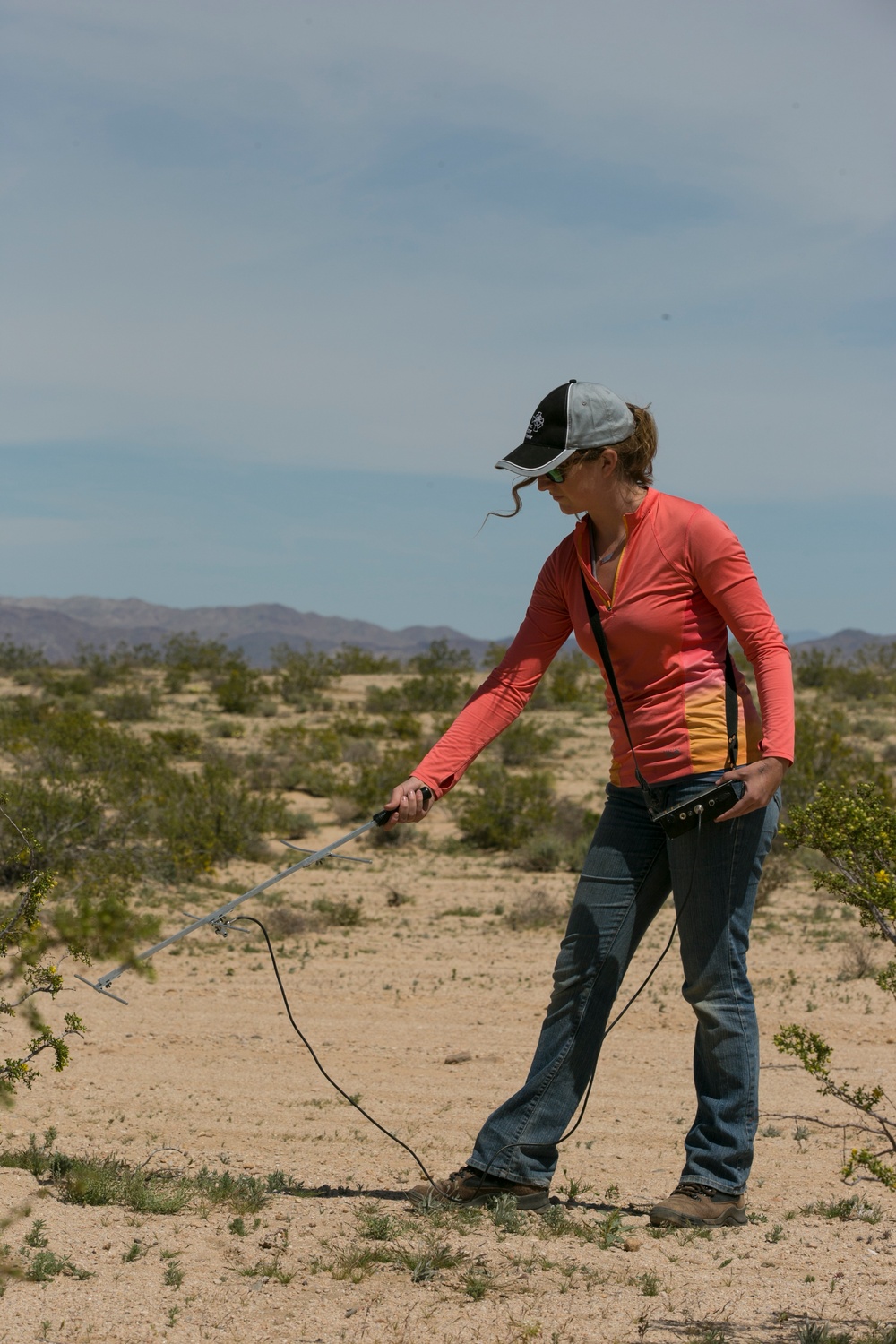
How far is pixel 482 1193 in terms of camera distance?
3510 millimetres

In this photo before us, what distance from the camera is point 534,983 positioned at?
736cm

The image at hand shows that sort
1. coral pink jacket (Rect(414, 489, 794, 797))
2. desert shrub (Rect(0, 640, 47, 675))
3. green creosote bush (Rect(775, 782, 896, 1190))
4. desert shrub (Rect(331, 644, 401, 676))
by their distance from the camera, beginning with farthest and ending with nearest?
desert shrub (Rect(331, 644, 401, 676)), desert shrub (Rect(0, 640, 47, 675)), green creosote bush (Rect(775, 782, 896, 1190)), coral pink jacket (Rect(414, 489, 794, 797))

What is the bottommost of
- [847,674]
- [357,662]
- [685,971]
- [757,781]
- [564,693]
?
[685,971]

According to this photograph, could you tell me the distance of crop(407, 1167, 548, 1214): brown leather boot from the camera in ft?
11.5

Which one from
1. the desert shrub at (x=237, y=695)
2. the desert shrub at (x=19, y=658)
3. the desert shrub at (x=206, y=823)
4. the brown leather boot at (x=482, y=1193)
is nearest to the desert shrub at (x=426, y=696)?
the desert shrub at (x=237, y=695)

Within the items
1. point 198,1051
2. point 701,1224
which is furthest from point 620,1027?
point 701,1224

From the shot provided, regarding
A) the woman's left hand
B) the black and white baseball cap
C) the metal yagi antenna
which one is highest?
the black and white baseball cap

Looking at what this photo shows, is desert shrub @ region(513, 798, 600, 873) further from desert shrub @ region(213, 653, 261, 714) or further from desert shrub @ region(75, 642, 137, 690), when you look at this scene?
desert shrub @ region(75, 642, 137, 690)

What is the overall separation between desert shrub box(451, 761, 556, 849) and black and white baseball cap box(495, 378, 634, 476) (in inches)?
373

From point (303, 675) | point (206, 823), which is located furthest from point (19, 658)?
point (206, 823)

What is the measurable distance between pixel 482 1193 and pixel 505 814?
9.23 m

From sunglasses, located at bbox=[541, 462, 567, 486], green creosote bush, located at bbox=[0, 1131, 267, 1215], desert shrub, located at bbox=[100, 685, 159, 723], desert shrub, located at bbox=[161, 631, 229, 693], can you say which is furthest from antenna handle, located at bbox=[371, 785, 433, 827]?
desert shrub, located at bbox=[161, 631, 229, 693]

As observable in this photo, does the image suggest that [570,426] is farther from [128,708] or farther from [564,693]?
[564,693]

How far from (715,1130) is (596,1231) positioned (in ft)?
1.35
